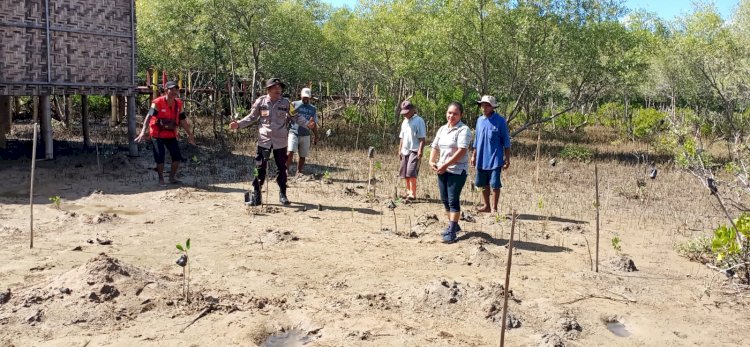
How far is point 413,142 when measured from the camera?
→ 8070 mm

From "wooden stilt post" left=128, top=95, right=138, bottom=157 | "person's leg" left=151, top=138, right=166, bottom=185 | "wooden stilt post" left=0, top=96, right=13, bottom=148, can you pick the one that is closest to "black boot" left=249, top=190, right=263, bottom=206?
"person's leg" left=151, top=138, right=166, bottom=185

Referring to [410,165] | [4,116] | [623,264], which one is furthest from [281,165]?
[4,116]

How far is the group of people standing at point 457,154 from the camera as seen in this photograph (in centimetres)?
598

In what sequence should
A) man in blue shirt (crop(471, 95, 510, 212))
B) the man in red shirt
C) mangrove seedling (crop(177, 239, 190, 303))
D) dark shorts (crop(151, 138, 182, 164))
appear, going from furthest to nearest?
dark shorts (crop(151, 138, 182, 164)) → the man in red shirt → man in blue shirt (crop(471, 95, 510, 212)) → mangrove seedling (crop(177, 239, 190, 303))

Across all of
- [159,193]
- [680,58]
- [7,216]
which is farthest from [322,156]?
[680,58]

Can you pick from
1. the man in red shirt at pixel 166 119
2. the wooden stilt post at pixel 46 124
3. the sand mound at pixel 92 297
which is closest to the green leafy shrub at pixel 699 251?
the sand mound at pixel 92 297

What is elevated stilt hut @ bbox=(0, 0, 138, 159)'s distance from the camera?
9.30 meters

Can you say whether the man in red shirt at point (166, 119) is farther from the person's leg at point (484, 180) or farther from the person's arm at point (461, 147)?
the person's arm at point (461, 147)

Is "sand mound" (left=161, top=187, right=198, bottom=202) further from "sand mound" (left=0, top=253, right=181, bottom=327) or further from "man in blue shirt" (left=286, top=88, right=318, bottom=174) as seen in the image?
"sand mound" (left=0, top=253, right=181, bottom=327)

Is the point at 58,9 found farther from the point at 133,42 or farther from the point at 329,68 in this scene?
the point at 329,68

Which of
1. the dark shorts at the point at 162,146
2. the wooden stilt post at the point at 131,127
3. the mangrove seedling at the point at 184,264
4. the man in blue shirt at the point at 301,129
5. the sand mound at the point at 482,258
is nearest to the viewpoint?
the mangrove seedling at the point at 184,264

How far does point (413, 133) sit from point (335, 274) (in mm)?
3213

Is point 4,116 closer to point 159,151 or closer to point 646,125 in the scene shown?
point 159,151

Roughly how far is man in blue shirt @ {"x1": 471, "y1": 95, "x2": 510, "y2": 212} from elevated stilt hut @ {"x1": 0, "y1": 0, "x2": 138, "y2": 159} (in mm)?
6656
